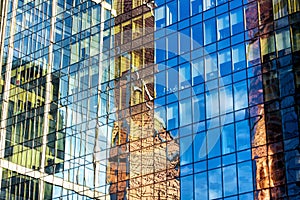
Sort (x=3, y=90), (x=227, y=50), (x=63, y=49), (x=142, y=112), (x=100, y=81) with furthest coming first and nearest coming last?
(x=3, y=90)
(x=63, y=49)
(x=100, y=81)
(x=142, y=112)
(x=227, y=50)

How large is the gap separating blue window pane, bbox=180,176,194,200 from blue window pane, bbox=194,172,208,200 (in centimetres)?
38

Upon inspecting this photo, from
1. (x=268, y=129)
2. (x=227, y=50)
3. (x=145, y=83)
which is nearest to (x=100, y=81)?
(x=145, y=83)

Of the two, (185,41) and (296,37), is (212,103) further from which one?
(296,37)

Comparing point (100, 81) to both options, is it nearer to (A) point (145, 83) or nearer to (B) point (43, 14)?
(A) point (145, 83)

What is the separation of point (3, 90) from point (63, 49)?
698 centimetres

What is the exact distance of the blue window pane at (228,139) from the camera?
43062 millimetres

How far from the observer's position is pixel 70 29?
56969 millimetres

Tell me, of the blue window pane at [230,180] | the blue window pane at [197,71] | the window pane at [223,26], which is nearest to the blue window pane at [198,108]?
the blue window pane at [197,71]

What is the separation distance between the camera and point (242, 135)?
140 ft

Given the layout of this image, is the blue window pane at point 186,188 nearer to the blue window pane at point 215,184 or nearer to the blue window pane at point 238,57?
the blue window pane at point 215,184

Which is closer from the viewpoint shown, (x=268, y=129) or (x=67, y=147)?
(x=268, y=129)

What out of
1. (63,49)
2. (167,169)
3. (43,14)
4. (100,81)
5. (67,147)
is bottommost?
(167,169)

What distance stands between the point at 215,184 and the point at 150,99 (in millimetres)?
8398

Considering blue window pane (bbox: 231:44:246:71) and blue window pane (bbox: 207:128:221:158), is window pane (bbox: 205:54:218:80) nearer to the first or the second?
blue window pane (bbox: 231:44:246:71)
